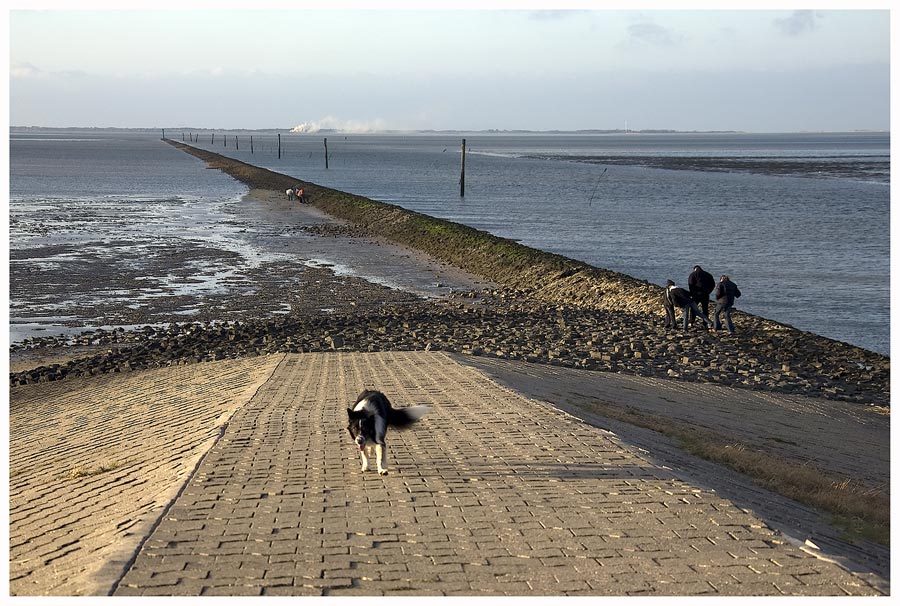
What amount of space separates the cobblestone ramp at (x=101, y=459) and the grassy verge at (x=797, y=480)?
222 inches

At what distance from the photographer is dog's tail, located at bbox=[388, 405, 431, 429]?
9633 mm

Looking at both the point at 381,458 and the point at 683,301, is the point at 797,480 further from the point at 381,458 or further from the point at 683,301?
the point at 683,301

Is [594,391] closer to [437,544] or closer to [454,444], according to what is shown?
[454,444]

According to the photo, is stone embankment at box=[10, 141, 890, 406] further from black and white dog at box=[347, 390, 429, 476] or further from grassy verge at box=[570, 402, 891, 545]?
black and white dog at box=[347, 390, 429, 476]

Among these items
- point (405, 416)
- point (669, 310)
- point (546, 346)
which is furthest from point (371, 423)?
point (669, 310)

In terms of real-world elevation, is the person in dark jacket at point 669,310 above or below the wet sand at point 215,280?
above

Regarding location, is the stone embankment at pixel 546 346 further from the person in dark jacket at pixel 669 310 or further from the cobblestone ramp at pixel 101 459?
the cobblestone ramp at pixel 101 459

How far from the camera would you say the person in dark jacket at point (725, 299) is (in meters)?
22.1

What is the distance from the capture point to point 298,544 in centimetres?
759

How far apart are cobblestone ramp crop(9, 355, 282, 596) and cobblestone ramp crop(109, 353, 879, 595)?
13.3 inches

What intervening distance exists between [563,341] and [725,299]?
3716mm

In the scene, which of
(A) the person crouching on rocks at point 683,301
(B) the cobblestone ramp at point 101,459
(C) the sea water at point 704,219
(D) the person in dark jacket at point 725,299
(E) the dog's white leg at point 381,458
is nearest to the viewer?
(B) the cobblestone ramp at point 101,459

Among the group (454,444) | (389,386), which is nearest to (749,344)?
(389,386)

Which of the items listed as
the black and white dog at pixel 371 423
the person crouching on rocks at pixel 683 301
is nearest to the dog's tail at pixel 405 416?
the black and white dog at pixel 371 423
